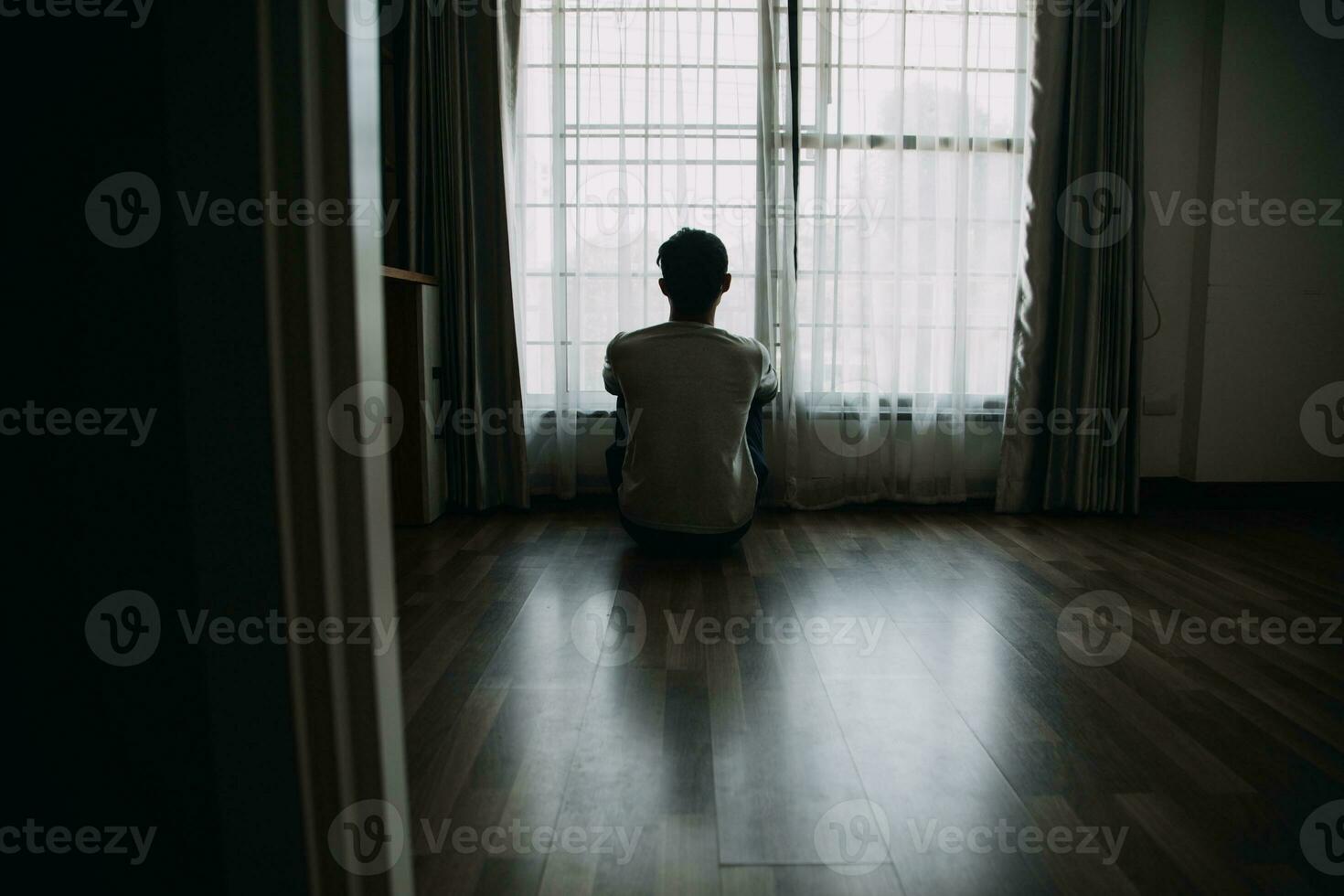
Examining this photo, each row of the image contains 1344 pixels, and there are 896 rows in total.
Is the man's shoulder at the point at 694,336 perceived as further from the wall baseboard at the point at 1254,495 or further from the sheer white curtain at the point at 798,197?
the wall baseboard at the point at 1254,495

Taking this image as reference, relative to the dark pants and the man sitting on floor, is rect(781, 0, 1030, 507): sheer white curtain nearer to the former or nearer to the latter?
the dark pants

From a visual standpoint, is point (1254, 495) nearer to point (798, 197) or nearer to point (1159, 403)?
point (1159, 403)

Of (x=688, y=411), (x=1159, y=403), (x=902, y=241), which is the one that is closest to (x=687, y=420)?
(x=688, y=411)

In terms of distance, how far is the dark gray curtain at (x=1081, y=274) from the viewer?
2959mm

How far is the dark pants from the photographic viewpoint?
2.29m

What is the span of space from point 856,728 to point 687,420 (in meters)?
1.06

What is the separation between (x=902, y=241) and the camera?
3.07 metres

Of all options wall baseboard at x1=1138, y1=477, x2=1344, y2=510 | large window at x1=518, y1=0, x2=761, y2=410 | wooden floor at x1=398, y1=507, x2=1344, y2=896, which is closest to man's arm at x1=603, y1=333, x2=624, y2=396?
wooden floor at x1=398, y1=507, x2=1344, y2=896

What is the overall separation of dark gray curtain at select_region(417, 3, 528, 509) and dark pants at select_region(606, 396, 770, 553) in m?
→ 0.68

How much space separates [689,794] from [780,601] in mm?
922

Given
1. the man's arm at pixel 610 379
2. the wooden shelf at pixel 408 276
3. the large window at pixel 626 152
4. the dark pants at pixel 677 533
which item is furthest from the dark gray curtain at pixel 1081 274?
the wooden shelf at pixel 408 276

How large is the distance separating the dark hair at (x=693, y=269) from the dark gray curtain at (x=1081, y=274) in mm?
1417

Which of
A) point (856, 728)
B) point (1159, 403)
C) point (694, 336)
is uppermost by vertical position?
point (694, 336)

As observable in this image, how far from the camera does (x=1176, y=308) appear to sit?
334cm
